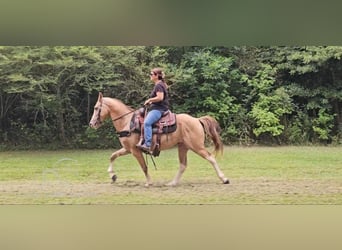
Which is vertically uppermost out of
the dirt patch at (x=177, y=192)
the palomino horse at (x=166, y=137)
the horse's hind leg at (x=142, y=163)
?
the palomino horse at (x=166, y=137)

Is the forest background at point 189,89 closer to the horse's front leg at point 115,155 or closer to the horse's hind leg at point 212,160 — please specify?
the horse's front leg at point 115,155

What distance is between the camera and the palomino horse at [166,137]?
16.9 ft

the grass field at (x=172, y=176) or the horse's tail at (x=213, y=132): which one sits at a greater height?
the horse's tail at (x=213, y=132)

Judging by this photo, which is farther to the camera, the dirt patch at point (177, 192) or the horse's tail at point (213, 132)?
the horse's tail at point (213, 132)

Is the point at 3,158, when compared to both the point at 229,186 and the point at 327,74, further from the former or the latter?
the point at 327,74

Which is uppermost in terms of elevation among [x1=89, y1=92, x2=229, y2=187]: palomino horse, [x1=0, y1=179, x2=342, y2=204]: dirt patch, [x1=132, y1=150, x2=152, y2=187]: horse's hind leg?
[x1=89, y1=92, x2=229, y2=187]: palomino horse

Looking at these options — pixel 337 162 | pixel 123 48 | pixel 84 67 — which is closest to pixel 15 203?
pixel 84 67

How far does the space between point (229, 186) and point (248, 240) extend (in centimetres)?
141

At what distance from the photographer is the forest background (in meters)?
5.25

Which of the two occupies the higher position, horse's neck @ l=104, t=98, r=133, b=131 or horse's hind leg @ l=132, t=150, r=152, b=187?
horse's neck @ l=104, t=98, r=133, b=131

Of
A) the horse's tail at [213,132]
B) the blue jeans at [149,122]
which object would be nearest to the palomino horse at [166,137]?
the horse's tail at [213,132]

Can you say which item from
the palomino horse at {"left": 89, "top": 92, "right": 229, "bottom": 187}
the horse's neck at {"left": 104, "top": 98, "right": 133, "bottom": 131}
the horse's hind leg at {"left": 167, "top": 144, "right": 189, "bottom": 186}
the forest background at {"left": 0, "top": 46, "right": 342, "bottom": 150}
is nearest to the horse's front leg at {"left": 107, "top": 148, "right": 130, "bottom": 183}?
the palomino horse at {"left": 89, "top": 92, "right": 229, "bottom": 187}

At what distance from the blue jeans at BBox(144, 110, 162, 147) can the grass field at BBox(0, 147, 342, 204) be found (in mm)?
242

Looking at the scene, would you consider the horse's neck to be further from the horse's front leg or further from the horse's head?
the horse's front leg
